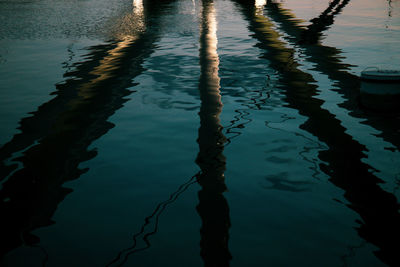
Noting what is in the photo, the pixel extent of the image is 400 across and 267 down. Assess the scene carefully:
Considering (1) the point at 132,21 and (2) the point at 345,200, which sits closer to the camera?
(2) the point at 345,200

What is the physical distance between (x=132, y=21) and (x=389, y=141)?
16132 millimetres

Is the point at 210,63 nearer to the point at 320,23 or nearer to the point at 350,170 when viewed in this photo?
the point at 350,170

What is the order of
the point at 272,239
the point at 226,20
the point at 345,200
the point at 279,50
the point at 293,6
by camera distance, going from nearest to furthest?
the point at 272,239
the point at 345,200
the point at 279,50
the point at 226,20
the point at 293,6

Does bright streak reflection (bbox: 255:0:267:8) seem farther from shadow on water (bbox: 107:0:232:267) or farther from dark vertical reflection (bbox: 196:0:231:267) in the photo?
shadow on water (bbox: 107:0:232:267)

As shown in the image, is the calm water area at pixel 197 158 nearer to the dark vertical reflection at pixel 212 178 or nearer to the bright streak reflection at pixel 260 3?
the dark vertical reflection at pixel 212 178

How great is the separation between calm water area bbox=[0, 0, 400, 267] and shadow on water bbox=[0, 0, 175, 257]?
0.08ft

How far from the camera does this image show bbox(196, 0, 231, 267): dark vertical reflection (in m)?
4.14

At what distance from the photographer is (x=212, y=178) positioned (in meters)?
5.55

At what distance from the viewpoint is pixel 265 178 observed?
5.50 m

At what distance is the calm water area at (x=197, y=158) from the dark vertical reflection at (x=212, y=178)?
0.06 feet

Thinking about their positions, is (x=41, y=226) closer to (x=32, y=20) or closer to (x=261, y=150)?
(x=261, y=150)

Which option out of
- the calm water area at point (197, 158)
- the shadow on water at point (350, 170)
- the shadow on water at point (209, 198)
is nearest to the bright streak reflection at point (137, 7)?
the calm water area at point (197, 158)

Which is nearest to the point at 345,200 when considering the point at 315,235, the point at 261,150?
the point at 315,235

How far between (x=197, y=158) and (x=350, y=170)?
6.15 feet
